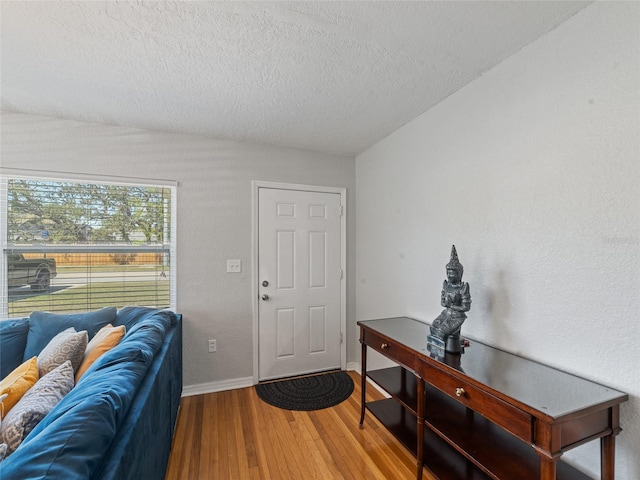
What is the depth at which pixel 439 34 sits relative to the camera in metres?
1.43

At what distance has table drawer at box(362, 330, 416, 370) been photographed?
1.71 m

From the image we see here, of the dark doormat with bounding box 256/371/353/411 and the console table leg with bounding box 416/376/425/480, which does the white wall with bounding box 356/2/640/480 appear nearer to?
the console table leg with bounding box 416/376/425/480

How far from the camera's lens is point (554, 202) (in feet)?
4.51

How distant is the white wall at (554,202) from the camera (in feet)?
3.75

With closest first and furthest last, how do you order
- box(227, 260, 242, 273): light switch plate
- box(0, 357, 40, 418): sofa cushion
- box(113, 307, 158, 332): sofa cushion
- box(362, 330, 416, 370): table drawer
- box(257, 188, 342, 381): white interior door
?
box(0, 357, 40, 418): sofa cushion < box(362, 330, 416, 370): table drawer < box(113, 307, 158, 332): sofa cushion < box(227, 260, 242, 273): light switch plate < box(257, 188, 342, 381): white interior door

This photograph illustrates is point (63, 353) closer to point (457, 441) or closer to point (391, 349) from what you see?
point (391, 349)

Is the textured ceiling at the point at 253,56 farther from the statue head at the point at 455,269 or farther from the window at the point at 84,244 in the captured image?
the statue head at the point at 455,269

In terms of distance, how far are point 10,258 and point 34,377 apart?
136 cm

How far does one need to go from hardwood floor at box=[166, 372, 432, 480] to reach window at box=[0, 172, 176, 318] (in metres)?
1.10

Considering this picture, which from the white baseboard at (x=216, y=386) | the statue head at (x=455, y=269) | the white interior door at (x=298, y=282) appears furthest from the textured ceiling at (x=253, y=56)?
the white baseboard at (x=216, y=386)

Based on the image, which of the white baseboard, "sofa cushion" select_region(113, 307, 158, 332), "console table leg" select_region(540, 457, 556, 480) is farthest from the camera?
the white baseboard

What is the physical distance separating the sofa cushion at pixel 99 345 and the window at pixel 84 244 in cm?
81

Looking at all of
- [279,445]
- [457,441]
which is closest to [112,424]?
[279,445]

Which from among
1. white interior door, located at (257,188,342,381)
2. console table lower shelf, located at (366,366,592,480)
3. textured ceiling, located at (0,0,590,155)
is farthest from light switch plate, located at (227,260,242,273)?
console table lower shelf, located at (366,366,592,480)
